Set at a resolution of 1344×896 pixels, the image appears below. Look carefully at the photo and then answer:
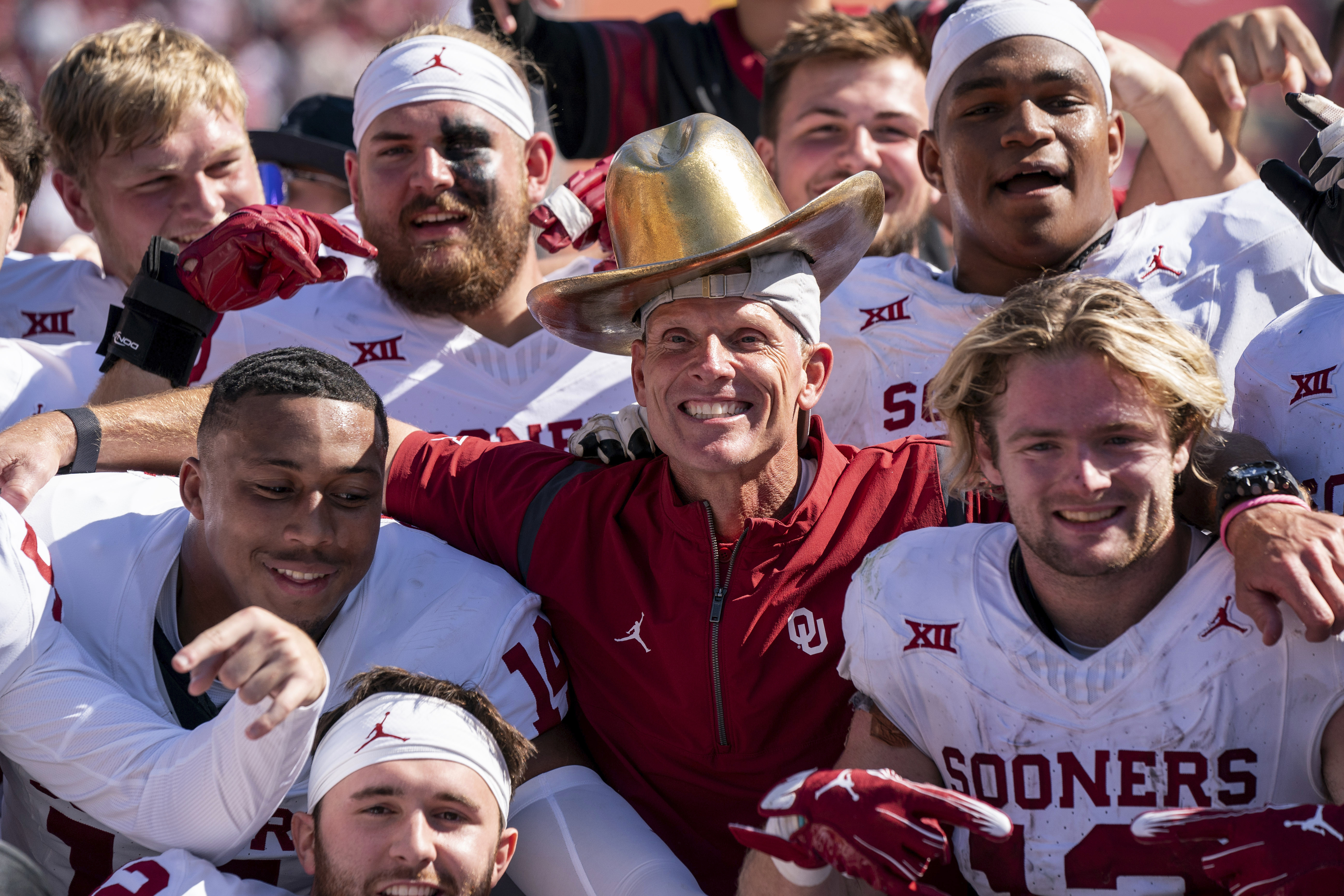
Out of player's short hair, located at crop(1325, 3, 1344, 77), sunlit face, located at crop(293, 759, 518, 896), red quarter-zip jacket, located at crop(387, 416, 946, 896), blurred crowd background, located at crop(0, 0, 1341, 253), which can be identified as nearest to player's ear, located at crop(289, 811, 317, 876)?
sunlit face, located at crop(293, 759, 518, 896)

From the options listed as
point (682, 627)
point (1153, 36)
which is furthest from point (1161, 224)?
point (1153, 36)

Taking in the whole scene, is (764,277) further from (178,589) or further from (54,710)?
(54,710)

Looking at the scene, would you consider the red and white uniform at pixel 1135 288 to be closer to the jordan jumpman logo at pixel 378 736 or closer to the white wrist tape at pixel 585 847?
the white wrist tape at pixel 585 847

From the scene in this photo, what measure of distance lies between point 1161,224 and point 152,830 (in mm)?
2742

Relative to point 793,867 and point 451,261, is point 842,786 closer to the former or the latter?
point 793,867

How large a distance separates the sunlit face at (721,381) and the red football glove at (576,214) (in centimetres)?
80

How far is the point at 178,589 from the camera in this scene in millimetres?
3023

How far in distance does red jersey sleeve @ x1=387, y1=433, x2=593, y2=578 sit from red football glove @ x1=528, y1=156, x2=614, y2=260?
692 mm

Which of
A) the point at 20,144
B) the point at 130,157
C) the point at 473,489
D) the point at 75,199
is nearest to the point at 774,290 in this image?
the point at 473,489

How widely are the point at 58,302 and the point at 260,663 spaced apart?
2.64m

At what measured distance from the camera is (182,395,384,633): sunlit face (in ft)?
9.37

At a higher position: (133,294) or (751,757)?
(133,294)

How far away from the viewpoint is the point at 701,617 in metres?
2.87

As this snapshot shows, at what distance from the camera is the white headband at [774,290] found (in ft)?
9.66
